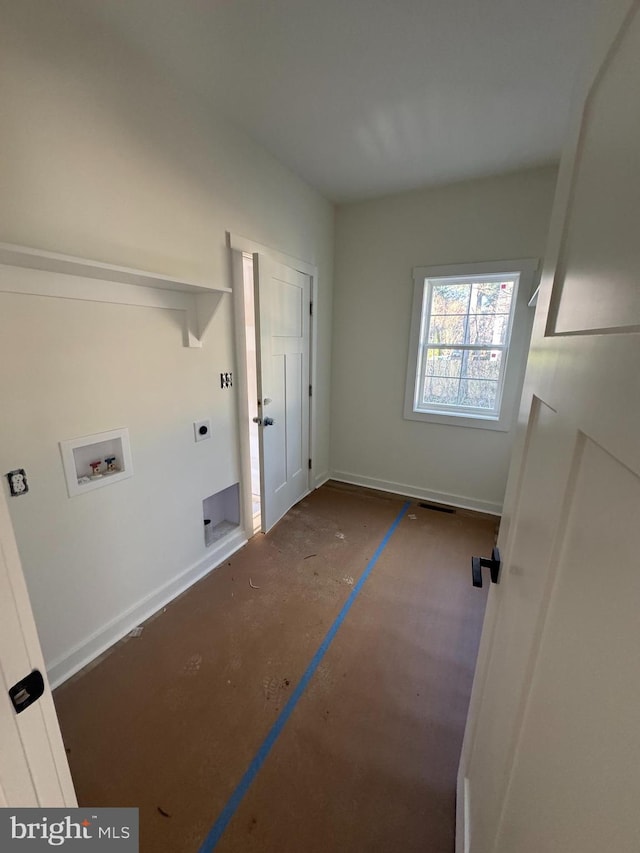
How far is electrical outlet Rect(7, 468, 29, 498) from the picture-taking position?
1279mm

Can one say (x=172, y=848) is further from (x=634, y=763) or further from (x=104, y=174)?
(x=104, y=174)

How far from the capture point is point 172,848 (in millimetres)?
1074

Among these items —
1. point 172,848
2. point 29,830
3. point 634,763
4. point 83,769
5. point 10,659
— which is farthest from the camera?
point 83,769

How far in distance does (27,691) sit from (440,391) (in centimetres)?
326

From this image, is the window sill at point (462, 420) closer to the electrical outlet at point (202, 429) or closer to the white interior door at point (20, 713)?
the electrical outlet at point (202, 429)

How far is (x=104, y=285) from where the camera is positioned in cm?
151

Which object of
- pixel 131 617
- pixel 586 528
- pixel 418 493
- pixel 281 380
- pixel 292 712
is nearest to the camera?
pixel 586 528

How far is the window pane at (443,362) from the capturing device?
3.13 m

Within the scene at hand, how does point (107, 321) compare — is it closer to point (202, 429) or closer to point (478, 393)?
point (202, 429)

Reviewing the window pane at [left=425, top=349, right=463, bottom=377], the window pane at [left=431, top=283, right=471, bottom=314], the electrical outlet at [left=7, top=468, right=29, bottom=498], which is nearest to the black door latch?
the electrical outlet at [left=7, top=468, right=29, bottom=498]

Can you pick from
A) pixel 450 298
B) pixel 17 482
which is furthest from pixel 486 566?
pixel 450 298

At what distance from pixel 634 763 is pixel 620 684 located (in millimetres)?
52

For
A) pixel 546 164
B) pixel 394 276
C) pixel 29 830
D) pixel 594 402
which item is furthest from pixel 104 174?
pixel 546 164

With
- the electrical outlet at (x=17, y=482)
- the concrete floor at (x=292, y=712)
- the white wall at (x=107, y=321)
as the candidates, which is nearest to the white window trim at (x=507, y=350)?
the concrete floor at (x=292, y=712)
